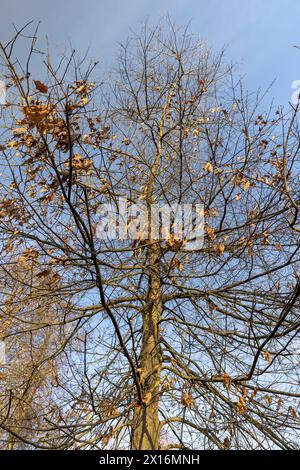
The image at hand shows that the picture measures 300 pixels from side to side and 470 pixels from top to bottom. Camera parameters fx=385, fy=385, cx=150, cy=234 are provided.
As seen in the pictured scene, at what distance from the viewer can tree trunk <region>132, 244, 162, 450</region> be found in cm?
399

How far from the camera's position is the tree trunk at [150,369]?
399 centimetres

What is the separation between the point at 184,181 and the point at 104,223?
1.27 metres

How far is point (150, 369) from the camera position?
4.45 m

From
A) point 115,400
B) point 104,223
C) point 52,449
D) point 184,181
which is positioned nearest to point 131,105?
point 184,181

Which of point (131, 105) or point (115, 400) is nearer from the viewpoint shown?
point (115, 400)

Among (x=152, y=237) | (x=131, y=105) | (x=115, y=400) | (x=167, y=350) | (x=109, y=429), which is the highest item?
(x=131, y=105)

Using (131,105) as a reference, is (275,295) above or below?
below

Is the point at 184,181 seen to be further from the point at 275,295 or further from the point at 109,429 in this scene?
the point at 109,429
